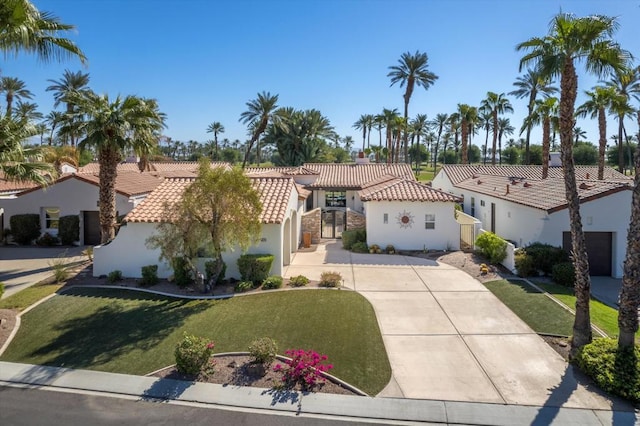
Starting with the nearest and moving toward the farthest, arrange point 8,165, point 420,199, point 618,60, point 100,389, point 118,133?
point 100,389 < point 618,60 < point 8,165 < point 118,133 < point 420,199

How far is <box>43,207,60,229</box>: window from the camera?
24.9 m

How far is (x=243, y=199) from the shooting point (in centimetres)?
1469

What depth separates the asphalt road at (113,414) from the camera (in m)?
8.12

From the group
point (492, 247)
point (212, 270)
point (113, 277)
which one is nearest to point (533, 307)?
point (492, 247)

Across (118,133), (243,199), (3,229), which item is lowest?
(3,229)

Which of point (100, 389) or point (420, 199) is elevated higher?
point (420, 199)

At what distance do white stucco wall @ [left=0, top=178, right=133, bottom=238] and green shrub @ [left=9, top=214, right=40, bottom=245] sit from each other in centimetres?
59

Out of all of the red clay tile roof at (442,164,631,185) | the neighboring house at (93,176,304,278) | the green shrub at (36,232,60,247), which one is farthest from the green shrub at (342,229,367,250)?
the green shrub at (36,232,60,247)

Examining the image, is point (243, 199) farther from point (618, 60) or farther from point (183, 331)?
point (618, 60)

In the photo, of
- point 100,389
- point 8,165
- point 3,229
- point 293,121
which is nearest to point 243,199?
point 100,389

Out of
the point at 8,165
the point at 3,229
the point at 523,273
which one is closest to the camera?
the point at 8,165

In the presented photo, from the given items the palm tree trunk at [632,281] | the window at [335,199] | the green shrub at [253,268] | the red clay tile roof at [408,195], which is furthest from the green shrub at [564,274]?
the window at [335,199]

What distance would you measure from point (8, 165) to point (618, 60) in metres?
20.1

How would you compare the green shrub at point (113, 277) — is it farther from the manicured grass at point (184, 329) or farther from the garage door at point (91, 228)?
the garage door at point (91, 228)
